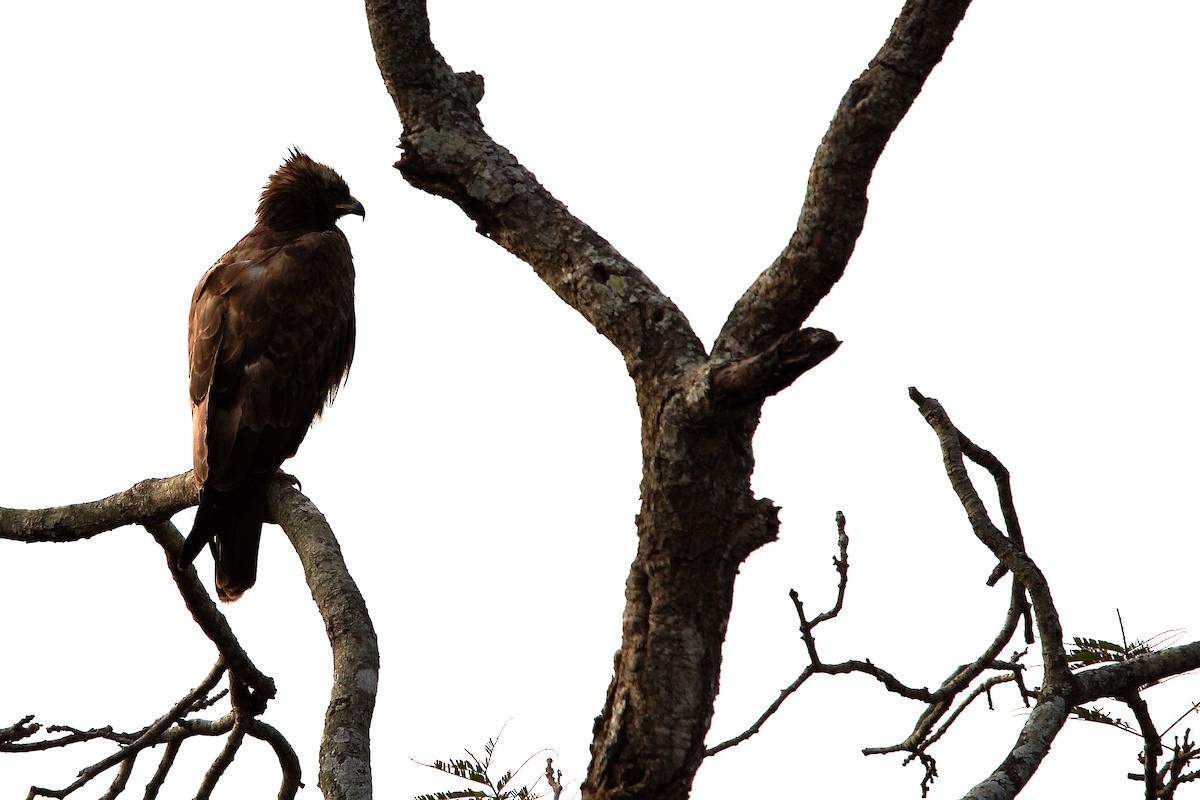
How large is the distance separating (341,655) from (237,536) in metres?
2.07

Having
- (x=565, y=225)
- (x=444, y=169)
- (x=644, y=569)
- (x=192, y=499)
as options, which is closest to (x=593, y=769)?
(x=644, y=569)

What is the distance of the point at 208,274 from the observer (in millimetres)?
5715

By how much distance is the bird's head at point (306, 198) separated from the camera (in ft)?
21.4

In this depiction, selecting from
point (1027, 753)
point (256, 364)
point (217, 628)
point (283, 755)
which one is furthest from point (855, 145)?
point (256, 364)

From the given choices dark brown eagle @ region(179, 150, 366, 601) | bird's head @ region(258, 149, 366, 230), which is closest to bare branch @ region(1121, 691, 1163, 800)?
dark brown eagle @ region(179, 150, 366, 601)

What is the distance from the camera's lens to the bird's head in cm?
652

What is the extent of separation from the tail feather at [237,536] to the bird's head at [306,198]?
7.05 feet

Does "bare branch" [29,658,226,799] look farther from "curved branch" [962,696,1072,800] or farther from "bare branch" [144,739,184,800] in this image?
"curved branch" [962,696,1072,800]

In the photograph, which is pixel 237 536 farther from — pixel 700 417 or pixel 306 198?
pixel 700 417

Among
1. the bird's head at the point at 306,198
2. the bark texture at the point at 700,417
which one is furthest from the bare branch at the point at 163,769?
the bird's head at the point at 306,198

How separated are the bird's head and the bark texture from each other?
4.15 m

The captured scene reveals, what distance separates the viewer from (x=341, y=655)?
2912mm

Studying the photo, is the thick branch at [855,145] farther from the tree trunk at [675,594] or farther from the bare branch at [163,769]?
the bare branch at [163,769]

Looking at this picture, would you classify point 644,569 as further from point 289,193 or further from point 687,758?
point 289,193
